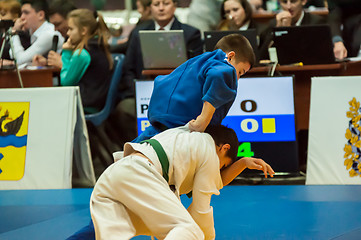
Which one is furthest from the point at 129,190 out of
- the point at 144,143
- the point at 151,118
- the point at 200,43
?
the point at 200,43

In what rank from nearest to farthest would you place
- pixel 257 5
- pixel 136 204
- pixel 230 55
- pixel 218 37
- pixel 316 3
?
1. pixel 136 204
2. pixel 230 55
3. pixel 218 37
4. pixel 316 3
5. pixel 257 5

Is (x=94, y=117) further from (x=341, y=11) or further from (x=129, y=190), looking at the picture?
(x=129, y=190)

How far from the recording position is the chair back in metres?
6.88

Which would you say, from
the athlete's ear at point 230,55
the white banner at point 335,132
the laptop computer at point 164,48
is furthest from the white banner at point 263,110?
the athlete's ear at point 230,55

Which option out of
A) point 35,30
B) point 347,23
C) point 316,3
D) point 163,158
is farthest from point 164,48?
point 316,3

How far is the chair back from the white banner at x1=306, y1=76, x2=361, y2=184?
91.3 inches

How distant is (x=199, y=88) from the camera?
3256 mm

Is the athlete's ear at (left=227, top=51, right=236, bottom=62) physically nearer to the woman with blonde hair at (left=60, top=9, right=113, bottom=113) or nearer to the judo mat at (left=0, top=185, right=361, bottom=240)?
the judo mat at (left=0, top=185, right=361, bottom=240)

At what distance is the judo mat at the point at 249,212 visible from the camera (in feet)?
13.9

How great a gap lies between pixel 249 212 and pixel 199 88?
1.87 metres

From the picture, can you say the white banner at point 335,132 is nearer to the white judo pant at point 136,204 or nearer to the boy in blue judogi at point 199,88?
the boy in blue judogi at point 199,88

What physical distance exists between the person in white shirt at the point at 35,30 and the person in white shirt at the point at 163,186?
4925mm

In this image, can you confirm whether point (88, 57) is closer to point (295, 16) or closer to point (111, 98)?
point (111, 98)

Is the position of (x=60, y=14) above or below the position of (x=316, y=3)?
above
